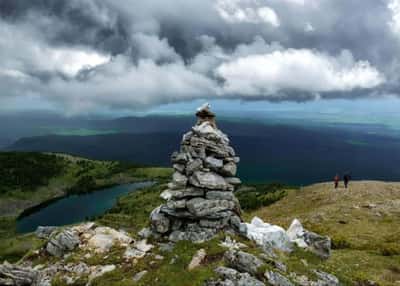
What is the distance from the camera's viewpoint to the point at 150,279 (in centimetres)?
2880

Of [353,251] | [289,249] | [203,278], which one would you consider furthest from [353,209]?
[203,278]

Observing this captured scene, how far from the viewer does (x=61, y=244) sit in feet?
123

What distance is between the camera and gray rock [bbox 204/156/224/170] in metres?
38.2

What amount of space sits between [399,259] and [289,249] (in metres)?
17.8

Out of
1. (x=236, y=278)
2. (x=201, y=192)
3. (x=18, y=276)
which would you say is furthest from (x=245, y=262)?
(x=18, y=276)

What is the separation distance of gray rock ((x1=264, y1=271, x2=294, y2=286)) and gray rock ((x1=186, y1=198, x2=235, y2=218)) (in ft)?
32.9

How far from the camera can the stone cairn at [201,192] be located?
36.2 m

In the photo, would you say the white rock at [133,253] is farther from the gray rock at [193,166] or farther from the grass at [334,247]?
the gray rock at [193,166]

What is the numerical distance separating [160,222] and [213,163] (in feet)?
28.9

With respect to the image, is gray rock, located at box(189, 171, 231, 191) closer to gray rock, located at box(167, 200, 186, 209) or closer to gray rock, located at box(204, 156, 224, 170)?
gray rock, located at box(204, 156, 224, 170)

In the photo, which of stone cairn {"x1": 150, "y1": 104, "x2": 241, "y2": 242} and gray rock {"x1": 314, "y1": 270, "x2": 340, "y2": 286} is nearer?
gray rock {"x1": 314, "y1": 270, "x2": 340, "y2": 286}

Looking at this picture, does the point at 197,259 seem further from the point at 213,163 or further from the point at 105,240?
the point at 105,240

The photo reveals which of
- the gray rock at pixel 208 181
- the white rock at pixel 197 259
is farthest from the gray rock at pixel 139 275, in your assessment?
the gray rock at pixel 208 181

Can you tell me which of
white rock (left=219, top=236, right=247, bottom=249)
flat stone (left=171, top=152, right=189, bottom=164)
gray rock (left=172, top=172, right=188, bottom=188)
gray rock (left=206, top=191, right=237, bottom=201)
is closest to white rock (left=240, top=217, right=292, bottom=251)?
white rock (left=219, top=236, right=247, bottom=249)
